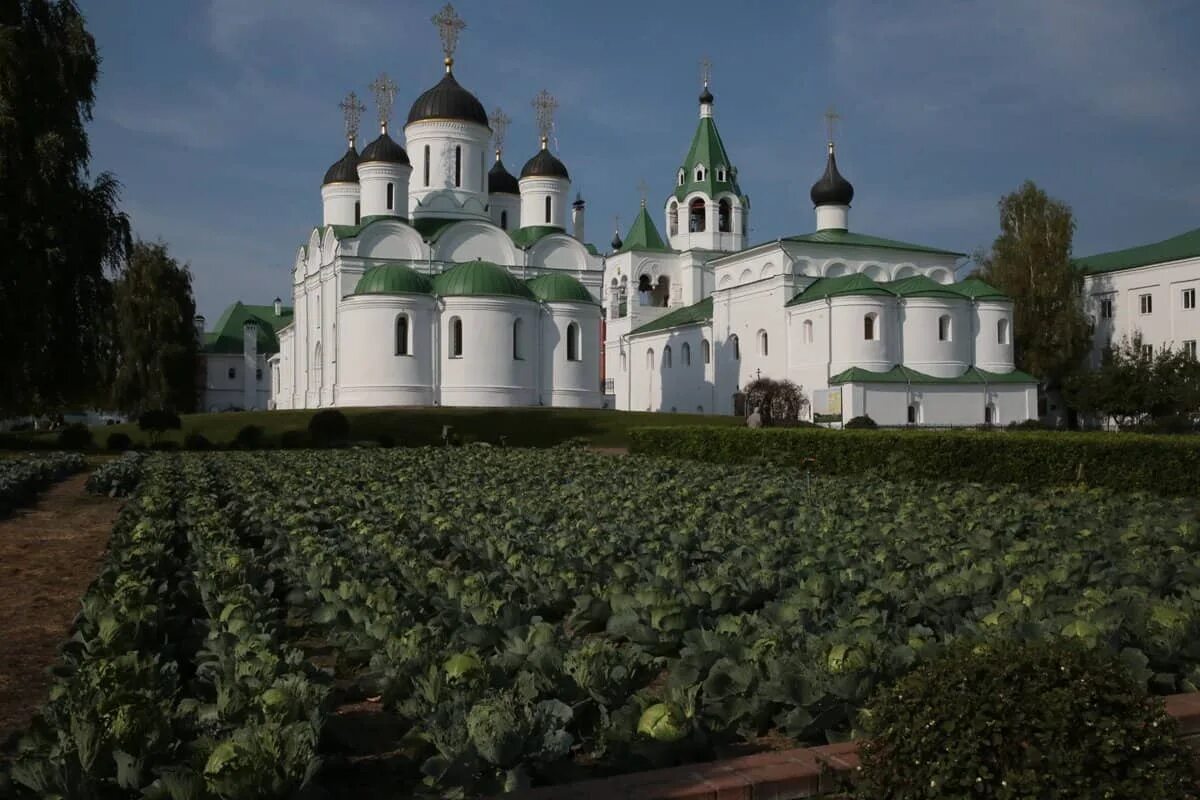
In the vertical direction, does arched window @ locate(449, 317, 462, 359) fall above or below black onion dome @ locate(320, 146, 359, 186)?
below

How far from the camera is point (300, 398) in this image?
174ft

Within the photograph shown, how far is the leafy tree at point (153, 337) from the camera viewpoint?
51.5 m

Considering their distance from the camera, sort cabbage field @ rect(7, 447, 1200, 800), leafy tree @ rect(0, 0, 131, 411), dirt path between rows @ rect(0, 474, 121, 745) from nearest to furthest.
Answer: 1. cabbage field @ rect(7, 447, 1200, 800)
2. dirt path between rows @ rect(0, 474, 121, 745)
3. leafy tree @ rect(0, 0, 131, 411)

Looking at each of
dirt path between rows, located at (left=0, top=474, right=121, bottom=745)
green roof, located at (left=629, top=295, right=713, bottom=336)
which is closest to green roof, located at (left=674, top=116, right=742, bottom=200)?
green roof, located at (left=629, top=295, right=713, bottom=336)

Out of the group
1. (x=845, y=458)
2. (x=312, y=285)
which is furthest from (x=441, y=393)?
(x=845, y=458)

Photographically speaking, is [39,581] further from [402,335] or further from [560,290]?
[560,290]

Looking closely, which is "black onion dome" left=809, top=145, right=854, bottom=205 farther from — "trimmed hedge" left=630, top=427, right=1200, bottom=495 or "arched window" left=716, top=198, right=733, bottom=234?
"trimmed hedge" left=630, top=427, right=1200, bottom=495

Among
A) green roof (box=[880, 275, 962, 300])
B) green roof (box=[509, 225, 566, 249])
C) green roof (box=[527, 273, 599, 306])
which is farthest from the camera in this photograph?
green roof (box=[509, 225, 566, 249])

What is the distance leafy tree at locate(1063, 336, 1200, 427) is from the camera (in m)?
42.3

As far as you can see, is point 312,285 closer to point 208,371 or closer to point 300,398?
point 300,398

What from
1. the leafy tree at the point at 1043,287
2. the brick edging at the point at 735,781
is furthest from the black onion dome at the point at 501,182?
the brick edging at the point at 735,781

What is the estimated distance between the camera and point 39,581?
9.30 metres

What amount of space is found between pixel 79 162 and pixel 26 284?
11.0 feet

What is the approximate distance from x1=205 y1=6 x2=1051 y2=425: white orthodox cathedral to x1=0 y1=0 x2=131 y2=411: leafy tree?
20138 millimetres
